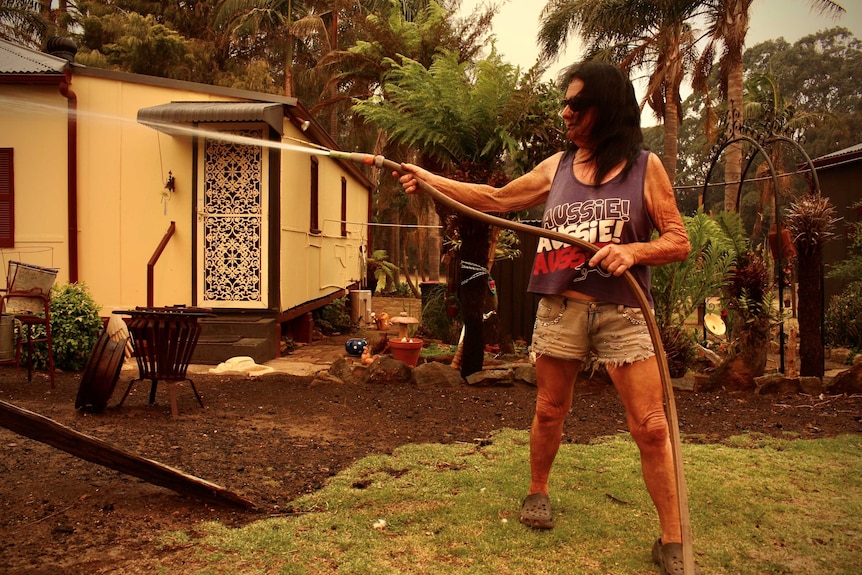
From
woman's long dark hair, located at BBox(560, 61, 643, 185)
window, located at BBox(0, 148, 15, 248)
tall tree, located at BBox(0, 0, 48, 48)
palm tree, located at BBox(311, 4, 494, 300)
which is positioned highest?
tall tree, located at BBox(0, 0, 48, 48)

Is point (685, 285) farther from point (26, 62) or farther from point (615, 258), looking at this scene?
point (26, 62)

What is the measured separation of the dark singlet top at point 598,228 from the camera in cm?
295

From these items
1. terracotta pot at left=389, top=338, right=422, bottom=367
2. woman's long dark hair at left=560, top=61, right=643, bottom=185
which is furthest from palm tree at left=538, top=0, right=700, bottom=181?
woman's long dark hair at left=560, top=61, right=643, bottom=185

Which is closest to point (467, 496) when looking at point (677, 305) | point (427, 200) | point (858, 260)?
point (677, 305)

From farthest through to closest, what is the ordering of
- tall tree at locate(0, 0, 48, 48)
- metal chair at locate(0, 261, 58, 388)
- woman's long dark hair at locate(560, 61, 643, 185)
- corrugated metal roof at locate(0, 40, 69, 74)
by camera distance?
tall tree at locate(0, 0, 48, 48) < corrugated metal roof at locate(0, 40, 69, 74) < metal chair at locate(0, 261, 58, 388) < woman's long dark hair at locate(560, 61, 643, 185)

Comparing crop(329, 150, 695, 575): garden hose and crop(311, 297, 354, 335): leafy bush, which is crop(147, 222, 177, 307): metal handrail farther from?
crop(329, 150, 695, 575): garden hose

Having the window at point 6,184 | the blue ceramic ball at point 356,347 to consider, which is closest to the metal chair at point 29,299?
the window at point 6,184

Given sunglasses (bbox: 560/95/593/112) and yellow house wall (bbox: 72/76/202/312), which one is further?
yellow house wall (bbox: 72/76/202/312)

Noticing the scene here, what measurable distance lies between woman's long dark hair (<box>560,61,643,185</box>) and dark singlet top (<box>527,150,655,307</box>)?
0.07m

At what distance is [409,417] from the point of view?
5910mm

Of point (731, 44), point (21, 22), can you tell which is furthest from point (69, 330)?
point (21, 22)

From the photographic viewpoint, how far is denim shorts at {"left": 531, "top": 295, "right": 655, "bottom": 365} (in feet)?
9.65

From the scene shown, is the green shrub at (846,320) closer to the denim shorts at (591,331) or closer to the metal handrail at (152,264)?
the denim shorts at (591,331)

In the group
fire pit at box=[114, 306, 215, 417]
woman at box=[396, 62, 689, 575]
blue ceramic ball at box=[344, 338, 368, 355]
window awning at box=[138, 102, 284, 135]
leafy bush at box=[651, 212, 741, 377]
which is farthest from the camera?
blue ceramic ball at box=[344, 338, 368, 355]
